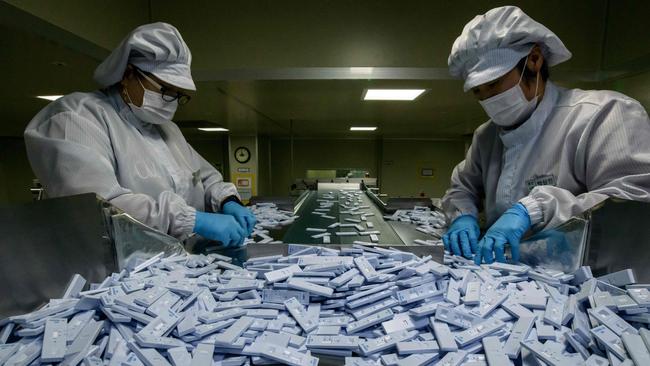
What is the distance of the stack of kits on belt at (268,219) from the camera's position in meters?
1.66

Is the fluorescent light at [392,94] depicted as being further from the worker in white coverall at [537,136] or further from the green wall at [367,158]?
the green wall at [367,158]

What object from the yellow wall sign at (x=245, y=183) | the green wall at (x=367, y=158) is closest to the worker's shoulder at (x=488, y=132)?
the yellow wall sign at (x=245, y=183)

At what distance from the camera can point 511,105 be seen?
1281 millimetres

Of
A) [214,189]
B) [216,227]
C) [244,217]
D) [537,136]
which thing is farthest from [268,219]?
[537,136]

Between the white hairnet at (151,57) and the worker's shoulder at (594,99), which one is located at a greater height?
the white hairnet at (151,57)

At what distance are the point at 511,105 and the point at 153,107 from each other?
1.58 meters

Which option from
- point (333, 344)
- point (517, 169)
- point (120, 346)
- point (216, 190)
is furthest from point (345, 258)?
point (216, 190)

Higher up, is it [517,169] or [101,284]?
[517,169]

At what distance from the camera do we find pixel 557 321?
0.66m

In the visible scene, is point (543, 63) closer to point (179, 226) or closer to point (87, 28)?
point (179, 226)

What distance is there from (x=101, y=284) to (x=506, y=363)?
94 cm

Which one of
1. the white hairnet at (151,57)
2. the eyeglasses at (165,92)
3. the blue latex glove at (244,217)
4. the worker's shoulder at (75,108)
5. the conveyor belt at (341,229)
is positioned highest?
the white hairnet at (151,57)

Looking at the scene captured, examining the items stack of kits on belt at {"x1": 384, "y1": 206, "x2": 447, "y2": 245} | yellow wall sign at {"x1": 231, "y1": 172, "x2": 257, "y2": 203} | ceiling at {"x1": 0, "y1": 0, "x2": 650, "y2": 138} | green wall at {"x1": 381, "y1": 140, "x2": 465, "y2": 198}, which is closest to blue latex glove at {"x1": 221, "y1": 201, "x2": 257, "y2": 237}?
ceiling at {"x1": 0, "y1": 0, "x2": 650, "y2": 138}

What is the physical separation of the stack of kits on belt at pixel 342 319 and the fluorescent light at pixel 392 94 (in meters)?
1.64
